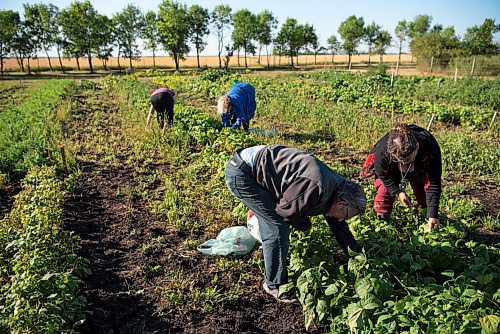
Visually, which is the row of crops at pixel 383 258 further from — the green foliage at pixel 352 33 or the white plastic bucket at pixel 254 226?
the green foliage at pixel 352 33

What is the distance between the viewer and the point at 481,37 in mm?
35906

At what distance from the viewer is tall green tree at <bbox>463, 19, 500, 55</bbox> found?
1348 inches

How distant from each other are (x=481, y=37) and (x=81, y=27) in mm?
40146

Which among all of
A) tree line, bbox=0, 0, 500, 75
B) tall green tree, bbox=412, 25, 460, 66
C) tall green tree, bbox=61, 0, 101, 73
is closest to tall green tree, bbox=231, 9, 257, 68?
tree line, bbox=0, 0, 500, 75

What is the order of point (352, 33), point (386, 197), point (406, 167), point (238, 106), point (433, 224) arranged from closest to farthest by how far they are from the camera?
point (433, 224), point (406, 167), point (386, 197), point (238, 106), point (352, 33)

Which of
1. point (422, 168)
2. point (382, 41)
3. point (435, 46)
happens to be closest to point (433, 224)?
point (422, 168)

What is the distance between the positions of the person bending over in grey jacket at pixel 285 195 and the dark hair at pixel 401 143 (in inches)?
32.5

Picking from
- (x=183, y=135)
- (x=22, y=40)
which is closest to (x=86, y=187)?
(x=183, y=135)

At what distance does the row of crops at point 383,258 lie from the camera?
6.98 ft

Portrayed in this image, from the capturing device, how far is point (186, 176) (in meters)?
5.42

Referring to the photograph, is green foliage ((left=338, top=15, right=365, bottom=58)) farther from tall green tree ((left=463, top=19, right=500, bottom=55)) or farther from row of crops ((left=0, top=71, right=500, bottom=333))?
row of crops ((left=0, top=71, right=500, bottom=333))

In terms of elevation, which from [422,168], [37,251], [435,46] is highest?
[435,46]

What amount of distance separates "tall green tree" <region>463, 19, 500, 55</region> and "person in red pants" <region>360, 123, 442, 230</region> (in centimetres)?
3720

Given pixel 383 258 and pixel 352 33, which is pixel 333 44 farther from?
pixel 383 258
